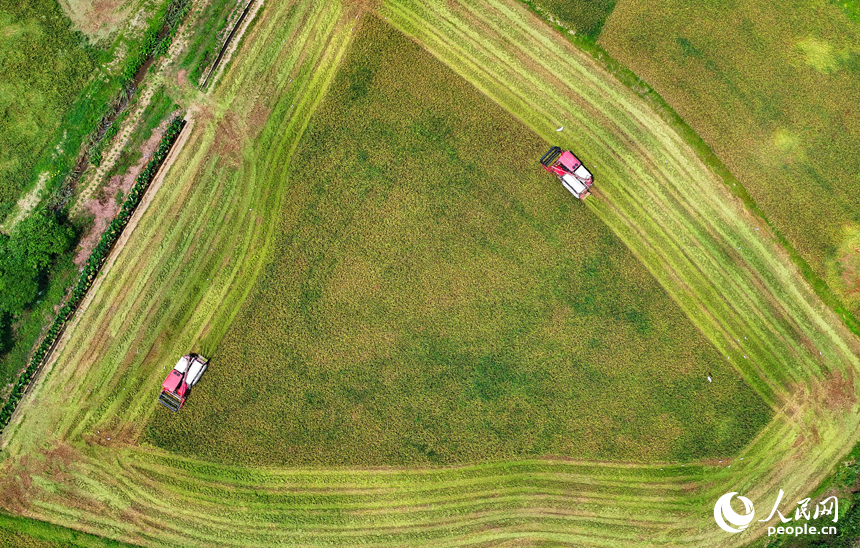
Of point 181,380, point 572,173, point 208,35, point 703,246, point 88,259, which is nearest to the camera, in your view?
point 181,380

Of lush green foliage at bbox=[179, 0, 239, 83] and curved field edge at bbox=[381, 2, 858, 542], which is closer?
curved field edge at bbox=[381, 2, 858, 542]

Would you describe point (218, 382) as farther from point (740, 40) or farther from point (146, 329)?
point (740, 40)

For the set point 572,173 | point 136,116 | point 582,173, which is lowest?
point 136,116

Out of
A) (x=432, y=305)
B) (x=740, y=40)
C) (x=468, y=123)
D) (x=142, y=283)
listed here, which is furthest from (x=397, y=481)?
(x=740, y=40)

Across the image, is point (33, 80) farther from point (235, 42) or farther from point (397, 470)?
point (397, 470)

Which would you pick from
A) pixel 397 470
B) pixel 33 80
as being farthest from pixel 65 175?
pixel 397 470

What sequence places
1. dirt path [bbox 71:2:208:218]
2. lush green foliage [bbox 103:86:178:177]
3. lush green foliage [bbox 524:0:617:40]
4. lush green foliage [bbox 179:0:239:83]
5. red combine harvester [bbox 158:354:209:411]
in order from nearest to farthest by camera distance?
red combine harvester [bbox 158:354:209:411], dirt path [bbox 71:2:208:218], lush green foliage [bbox 103:86:178:177], lush green foliage [bbox 179:0:239:83], lush green foliage [bbox 524:0:617:40]

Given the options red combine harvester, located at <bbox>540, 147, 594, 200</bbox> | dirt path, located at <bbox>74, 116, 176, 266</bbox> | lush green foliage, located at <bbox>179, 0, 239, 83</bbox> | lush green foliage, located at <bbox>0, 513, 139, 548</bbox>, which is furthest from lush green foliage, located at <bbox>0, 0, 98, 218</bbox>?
red combine harvester, located at <bbox>540, 147, 594, 200</bbox>

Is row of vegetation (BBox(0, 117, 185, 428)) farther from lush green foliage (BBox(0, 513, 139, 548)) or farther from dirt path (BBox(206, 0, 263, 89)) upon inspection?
lush green foliage (BBox(0, 513, 139, 548))
